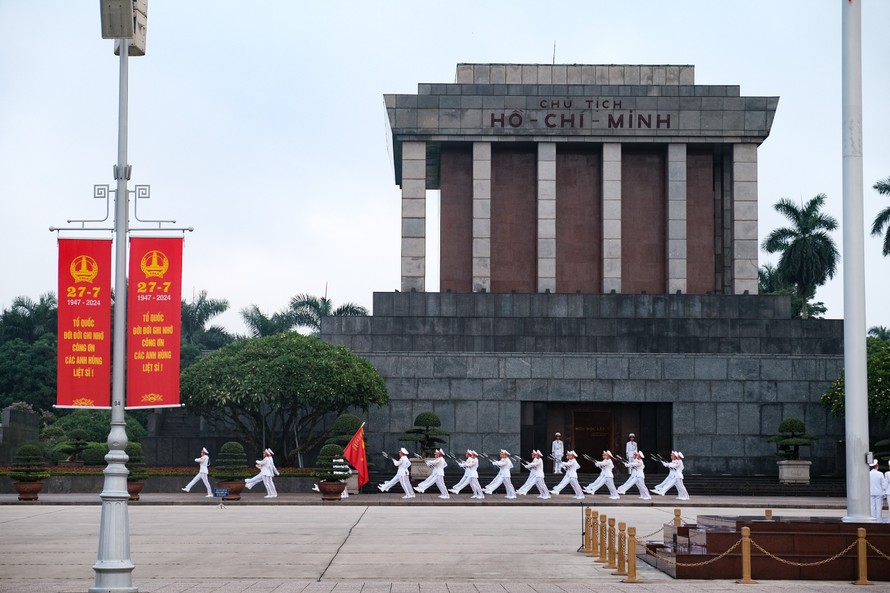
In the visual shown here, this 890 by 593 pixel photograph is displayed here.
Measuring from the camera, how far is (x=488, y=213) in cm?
5247

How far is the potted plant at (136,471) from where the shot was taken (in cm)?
3912

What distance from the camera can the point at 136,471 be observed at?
3947 cm

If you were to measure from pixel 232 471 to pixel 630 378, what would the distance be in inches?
616

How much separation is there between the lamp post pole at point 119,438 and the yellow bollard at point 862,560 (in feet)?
36.3

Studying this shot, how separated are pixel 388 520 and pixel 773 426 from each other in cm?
2020

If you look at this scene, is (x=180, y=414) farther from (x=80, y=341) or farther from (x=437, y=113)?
(x=80, y=341)

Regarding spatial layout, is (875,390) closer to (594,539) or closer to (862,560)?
(594,539)

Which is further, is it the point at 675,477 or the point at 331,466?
the point at 675,477

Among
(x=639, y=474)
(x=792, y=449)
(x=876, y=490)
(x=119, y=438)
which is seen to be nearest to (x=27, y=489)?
(x=639, y=474)

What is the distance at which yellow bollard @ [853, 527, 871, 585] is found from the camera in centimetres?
1983

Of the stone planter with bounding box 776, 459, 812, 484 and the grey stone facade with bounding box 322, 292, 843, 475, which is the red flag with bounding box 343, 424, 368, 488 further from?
the stone planter with bounding box 776, 459, 812, 484

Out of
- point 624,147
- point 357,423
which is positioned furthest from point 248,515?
point 624,147

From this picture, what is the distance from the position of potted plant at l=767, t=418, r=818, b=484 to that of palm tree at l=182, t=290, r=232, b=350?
53238 mm

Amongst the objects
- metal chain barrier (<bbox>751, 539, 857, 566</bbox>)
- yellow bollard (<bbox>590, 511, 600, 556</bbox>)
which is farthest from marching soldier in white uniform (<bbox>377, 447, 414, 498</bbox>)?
metal chain barrier (<bbox>751, 539, 857, 566</bbox>)
